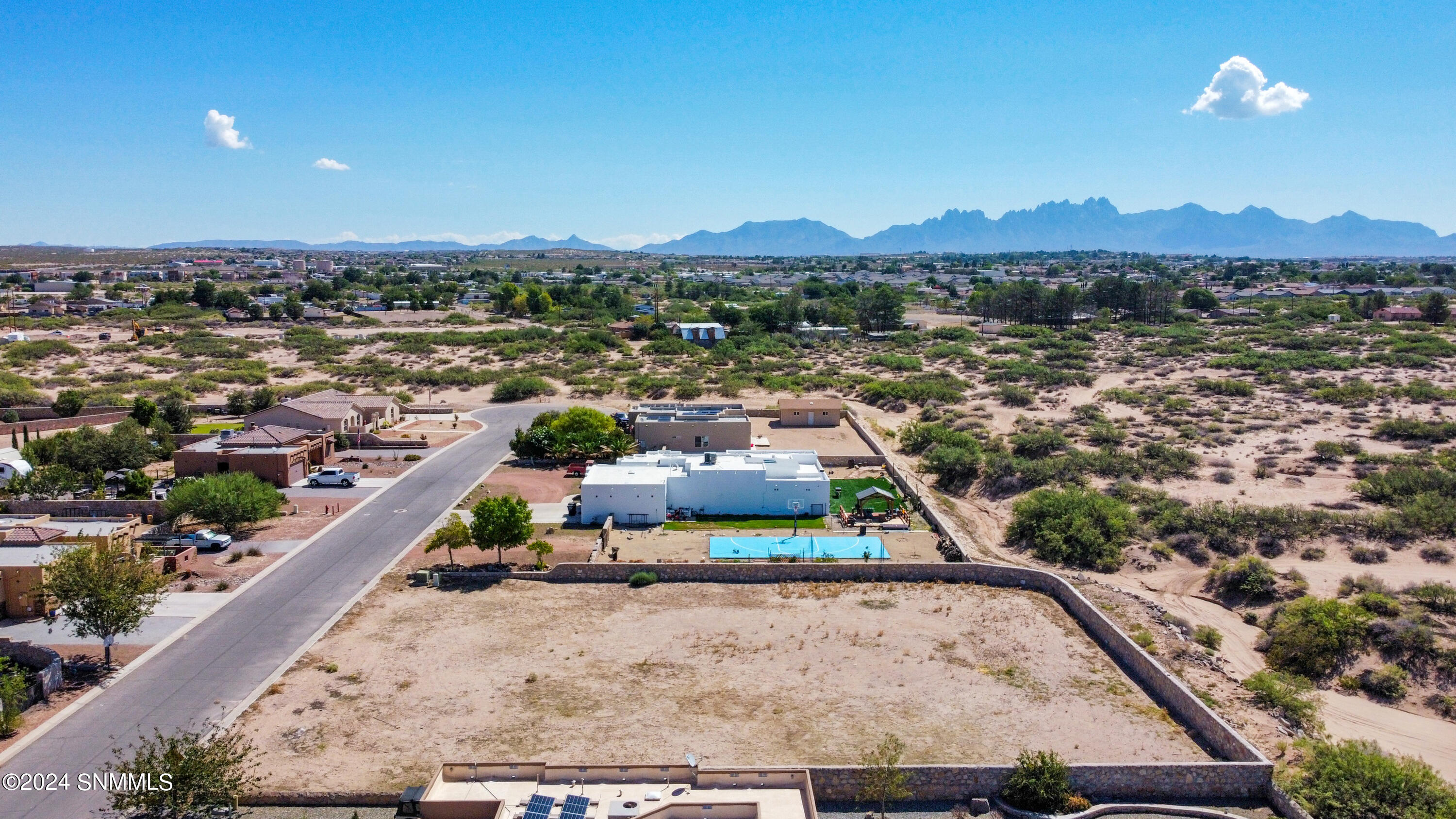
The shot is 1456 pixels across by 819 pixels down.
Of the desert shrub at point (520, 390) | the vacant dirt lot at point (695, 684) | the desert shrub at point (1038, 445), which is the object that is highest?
the desert shrub at point (520, 390)

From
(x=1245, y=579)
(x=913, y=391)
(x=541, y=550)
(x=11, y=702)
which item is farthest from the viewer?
(x=913, y=391)

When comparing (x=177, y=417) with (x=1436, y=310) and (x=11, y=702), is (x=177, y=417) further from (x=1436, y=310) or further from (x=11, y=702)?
(x=1436, y=310)

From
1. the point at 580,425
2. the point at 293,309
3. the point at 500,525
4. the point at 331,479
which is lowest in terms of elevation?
the point at 331,479

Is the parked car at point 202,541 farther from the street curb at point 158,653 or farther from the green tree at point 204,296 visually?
the green tree at point 204,296

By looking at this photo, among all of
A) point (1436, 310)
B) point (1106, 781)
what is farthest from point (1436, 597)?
point (1436, 310)

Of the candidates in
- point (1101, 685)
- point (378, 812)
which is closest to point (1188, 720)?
point (1101, 685)

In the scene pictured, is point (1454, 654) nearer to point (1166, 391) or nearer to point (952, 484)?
point (952, 484)

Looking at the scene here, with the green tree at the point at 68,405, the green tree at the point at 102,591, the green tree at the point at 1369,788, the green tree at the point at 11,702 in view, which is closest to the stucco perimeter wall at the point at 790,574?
the green tree at the point at 102,591

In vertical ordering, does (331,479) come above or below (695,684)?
above
